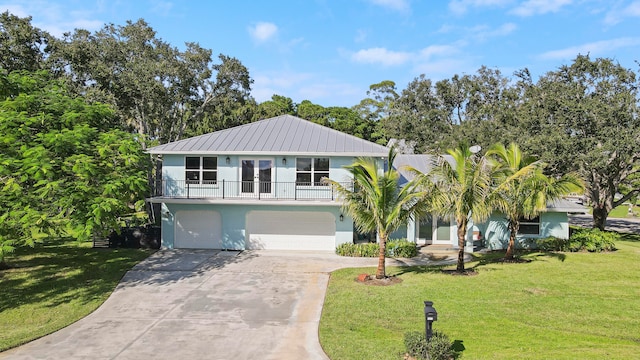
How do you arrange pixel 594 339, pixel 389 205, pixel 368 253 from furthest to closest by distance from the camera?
1. pixel 368 253
2. pixel 389 205
3. pixel 594 339

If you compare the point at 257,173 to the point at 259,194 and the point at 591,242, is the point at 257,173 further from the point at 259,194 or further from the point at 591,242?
the point at 591,242

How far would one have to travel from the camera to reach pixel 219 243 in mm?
20578

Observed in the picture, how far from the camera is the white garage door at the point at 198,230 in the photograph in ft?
67.5

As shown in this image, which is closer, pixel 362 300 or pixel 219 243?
pixel 362 300

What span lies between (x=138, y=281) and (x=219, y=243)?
5758 millimetres

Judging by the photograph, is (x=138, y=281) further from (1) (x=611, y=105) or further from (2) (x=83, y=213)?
(1) (x=611, y=105)

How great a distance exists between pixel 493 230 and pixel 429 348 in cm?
1487

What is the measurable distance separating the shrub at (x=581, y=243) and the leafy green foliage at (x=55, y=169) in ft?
63.5

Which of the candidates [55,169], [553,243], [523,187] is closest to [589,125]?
[553,243]

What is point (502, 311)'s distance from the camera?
11531mm

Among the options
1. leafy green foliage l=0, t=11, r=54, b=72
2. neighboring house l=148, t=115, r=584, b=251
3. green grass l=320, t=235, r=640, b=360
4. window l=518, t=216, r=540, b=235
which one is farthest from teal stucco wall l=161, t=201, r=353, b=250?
leafy green foliage l=0, t=11, r=54, b=72

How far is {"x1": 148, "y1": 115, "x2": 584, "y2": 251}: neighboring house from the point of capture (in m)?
20.0

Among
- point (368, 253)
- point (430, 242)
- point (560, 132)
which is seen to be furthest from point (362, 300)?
point (560, 132)

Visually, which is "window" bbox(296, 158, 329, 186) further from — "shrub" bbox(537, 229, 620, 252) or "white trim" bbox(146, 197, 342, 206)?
"shrub" bbox(537, 229, 620, 252)
